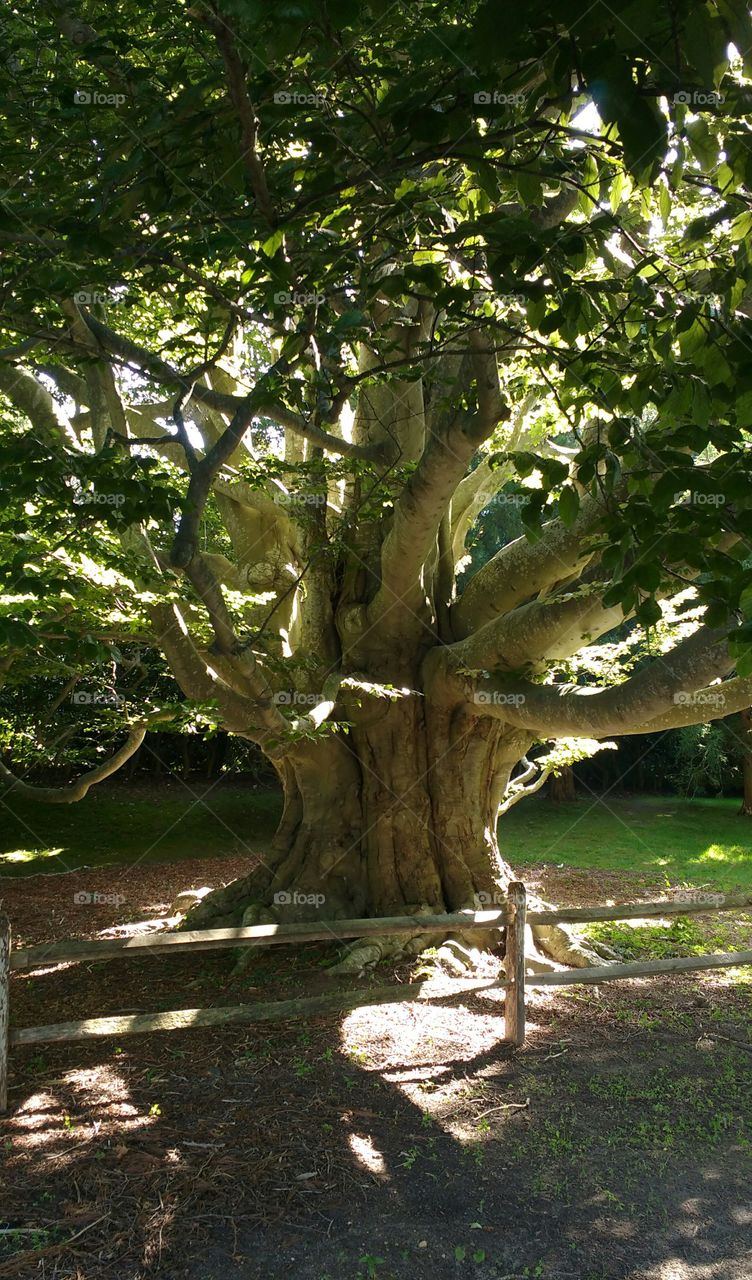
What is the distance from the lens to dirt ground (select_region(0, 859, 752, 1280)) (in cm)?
344

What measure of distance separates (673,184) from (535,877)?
10713mm

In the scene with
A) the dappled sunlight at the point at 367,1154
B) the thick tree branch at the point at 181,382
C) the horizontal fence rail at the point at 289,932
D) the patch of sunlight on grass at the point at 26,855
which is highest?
the thick tree branch at the point at 181,382

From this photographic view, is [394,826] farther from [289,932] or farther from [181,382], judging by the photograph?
[181,382]

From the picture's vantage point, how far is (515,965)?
542 centimetres

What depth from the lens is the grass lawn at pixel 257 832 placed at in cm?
1393

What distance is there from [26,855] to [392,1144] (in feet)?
36.4

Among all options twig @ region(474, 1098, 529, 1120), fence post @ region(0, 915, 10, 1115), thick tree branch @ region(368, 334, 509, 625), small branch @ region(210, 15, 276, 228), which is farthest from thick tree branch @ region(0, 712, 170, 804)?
small branch @ region(210, 15, 276, 228)

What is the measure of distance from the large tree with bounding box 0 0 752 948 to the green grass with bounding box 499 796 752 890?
18.0 ft

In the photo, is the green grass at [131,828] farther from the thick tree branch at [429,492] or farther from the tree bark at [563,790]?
the thick tree branch at [429,492]

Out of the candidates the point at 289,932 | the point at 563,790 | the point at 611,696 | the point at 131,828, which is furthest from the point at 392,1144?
the point at 563,790

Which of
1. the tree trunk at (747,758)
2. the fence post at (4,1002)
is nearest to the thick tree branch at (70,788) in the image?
the fence post at (4,1002)

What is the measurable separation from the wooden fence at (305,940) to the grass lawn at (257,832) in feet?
22.5

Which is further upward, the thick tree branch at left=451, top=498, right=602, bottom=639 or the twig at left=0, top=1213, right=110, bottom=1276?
the thick tree branch at left=451, top=498, right=602, bottom=639

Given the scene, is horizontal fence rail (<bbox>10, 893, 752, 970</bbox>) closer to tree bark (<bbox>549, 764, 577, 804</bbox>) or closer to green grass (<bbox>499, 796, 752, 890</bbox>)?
green grass (<bbox>499, 796, 752, 890</bbox>)
